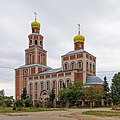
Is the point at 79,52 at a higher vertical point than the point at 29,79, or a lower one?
higher

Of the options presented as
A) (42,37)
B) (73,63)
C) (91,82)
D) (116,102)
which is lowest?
(116,102)

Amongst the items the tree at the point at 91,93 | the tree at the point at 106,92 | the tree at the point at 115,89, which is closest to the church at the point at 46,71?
the tree at the point at 106,92

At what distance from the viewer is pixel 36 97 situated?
2972 inches

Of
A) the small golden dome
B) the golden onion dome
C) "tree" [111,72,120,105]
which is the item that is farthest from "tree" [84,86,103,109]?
the golden onion dome

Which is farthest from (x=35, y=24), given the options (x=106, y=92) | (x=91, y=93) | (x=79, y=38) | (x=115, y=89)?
(x=91, y=93)

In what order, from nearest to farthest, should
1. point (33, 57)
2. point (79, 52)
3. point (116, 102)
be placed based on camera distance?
point (116, 102) < point (79, 52) < point (33, 57)

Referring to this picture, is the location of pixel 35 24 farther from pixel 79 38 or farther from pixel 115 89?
pixel 115 89

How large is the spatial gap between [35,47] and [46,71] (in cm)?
786

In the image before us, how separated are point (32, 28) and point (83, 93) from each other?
32062 mm

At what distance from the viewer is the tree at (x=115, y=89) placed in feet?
207

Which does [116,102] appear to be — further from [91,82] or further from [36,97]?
[36,97]

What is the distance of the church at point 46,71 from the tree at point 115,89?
3.51 meters

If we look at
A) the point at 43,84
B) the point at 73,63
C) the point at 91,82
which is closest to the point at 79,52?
the point at 73,63

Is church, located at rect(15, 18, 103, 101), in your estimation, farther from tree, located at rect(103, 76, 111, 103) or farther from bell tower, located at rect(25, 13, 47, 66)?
tree, located at rect(103, 76, 111, 103)
